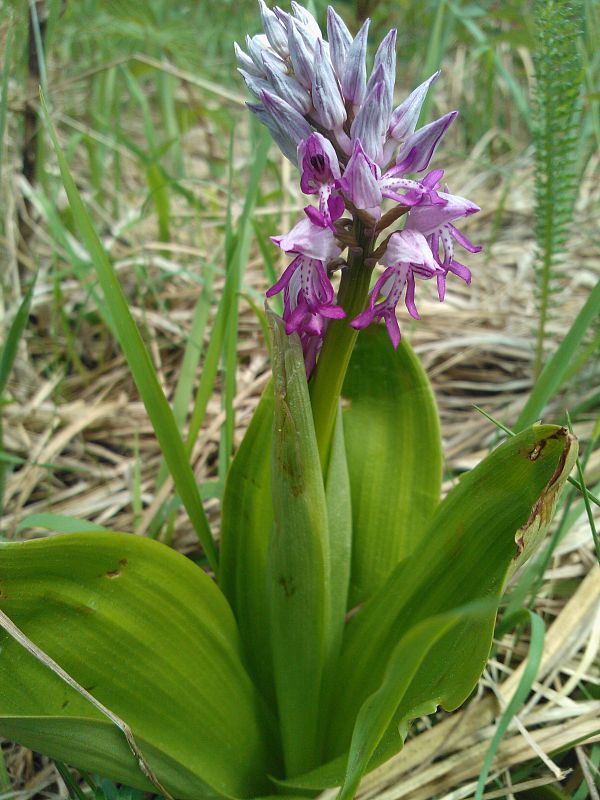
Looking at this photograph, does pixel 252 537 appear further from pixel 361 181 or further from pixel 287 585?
pixel 361 181

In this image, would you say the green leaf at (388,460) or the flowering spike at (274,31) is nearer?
the flowering spike at (274,31)

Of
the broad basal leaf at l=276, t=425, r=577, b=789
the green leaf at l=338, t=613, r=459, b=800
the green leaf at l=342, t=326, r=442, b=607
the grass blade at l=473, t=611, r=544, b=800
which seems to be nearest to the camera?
the green leaf at l=338, t=613, r=459, b=800

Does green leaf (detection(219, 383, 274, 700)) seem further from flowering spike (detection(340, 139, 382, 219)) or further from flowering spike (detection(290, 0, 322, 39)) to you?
flowering spike (detection(290, 0, 322, 39))

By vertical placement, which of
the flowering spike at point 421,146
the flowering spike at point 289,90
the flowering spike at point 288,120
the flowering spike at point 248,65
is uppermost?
the flowering spike at point 248,65

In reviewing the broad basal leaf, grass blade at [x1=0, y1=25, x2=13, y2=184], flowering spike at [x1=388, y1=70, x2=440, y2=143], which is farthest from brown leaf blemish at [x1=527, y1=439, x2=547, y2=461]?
grass blade at [x1=0, y1=25, x2=13, y2=184]

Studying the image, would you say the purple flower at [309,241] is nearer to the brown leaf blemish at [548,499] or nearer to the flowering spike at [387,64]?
the flowering spike at [387,64]

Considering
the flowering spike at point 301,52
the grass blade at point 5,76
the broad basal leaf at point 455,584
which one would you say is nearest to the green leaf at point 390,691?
the broad basal leaf at point 455,584
